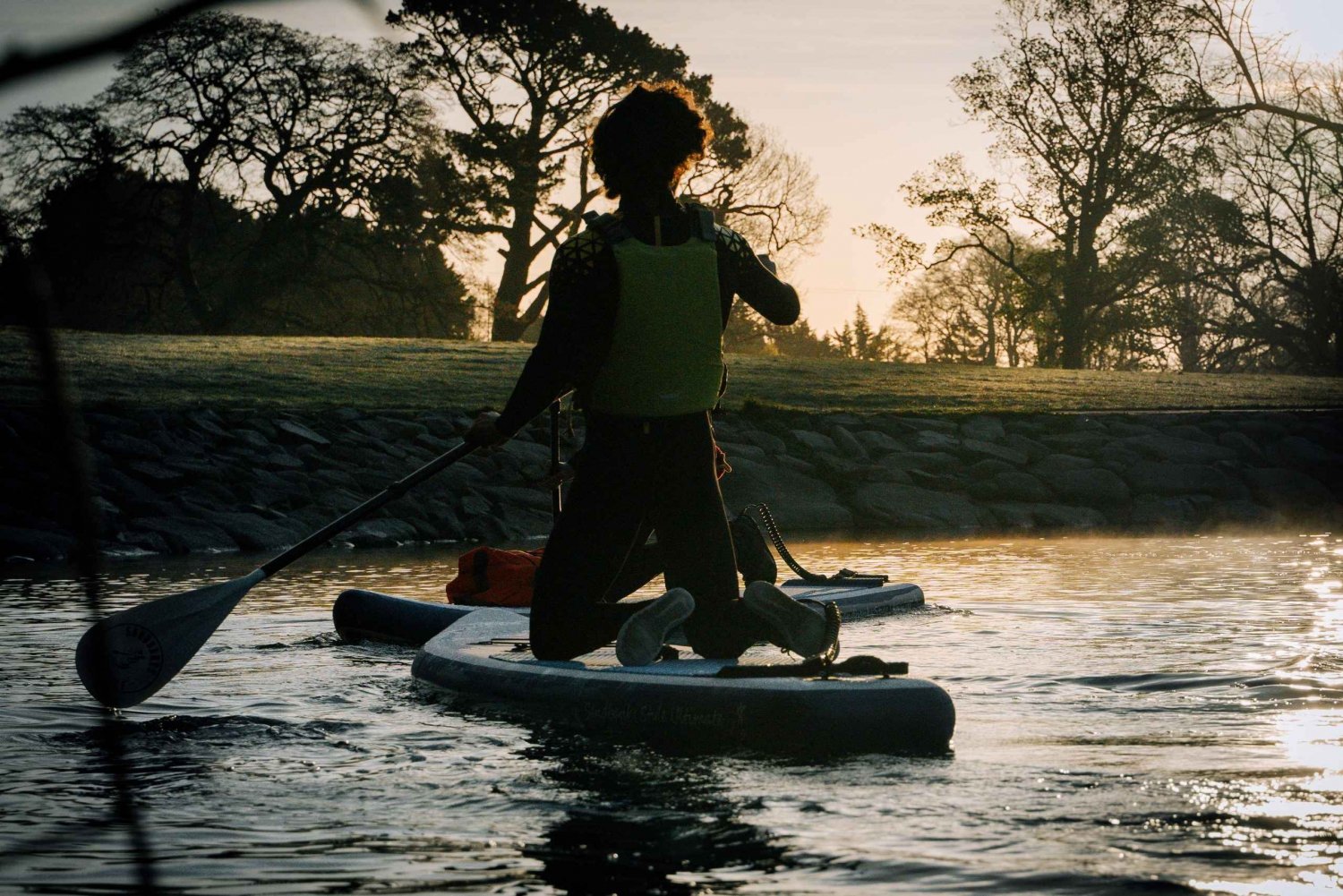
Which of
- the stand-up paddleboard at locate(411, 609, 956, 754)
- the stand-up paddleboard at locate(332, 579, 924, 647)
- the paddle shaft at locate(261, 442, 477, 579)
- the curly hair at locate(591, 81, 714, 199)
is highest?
the curly hair at locate(591, 81, 714, 199)

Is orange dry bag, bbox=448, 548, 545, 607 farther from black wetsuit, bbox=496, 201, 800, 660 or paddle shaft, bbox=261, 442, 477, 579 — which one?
black wetsuit, bbox=496, 201, 800, 660

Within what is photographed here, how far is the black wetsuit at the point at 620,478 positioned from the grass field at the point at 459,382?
11817 millimetres

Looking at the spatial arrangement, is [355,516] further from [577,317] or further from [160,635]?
[577,317]

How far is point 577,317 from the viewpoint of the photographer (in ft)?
15.3

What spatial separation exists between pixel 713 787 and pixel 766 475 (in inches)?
528

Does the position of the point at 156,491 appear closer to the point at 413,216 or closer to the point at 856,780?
the point at 856,780

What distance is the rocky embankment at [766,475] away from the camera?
1374 cm

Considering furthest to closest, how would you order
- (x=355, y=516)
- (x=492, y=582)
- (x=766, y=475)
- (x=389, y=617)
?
(x=766, y=475) < (x=492, y=582) < (x=389, y=617) < (x=355, y=516)

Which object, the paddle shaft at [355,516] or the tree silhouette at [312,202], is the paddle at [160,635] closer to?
the paddle shaft at [355,516]

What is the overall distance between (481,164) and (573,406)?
93.6 ft

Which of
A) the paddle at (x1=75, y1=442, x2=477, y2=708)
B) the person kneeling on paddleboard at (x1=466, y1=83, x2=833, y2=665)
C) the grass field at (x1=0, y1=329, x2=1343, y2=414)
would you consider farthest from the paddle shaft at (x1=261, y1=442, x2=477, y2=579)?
the grass field at (x1=0, y1=329, x2=1343, y2=414)

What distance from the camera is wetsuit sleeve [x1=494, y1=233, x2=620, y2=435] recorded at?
465cm

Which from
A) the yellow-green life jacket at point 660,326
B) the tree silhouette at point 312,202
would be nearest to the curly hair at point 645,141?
the yellow-green life jacket at point 660,326

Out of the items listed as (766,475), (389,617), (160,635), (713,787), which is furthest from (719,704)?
(766,475)
